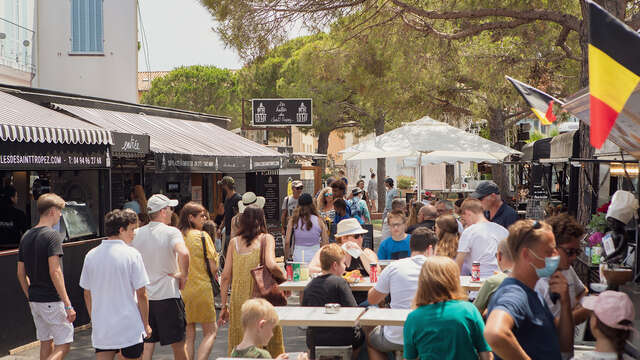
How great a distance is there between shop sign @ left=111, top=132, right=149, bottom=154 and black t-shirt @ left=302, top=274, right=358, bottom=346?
4667 millimetres

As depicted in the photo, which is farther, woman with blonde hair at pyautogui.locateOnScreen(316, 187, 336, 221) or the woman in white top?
woman with blonde hair at pyautogui.locateOnScreen(316, 187, 336, 221)

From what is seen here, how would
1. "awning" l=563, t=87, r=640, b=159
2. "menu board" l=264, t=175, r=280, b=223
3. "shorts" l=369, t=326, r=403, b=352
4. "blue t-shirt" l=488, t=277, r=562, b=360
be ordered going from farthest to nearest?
1. "menu board" l=264, t=175, r=280, b=223
2. "shorts" l=369, t=326, r=403, b=352
3. "awning" l=563, t=87, r=640, b=159
4. "blue t-shirt" l=488, t=277, r=562, b=360

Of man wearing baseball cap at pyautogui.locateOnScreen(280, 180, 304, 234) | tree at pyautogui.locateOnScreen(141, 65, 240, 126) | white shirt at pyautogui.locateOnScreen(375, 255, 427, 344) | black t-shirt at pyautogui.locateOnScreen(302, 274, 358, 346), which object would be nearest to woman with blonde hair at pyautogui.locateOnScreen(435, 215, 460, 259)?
white shirt at pyautogui.locateOnScreen(375, 255, 427, 344)

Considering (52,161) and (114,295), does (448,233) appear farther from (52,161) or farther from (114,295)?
(52,161)

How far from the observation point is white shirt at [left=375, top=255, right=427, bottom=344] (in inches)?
224

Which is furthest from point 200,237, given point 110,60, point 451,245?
point 110,60

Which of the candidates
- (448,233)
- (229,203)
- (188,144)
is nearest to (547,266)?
(448,233)

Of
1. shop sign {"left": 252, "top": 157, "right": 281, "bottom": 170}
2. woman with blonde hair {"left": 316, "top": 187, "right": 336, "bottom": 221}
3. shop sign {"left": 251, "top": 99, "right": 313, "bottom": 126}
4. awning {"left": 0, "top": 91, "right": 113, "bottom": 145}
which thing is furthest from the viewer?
shop sign {"left": 251, "top": 99, "right": 313, "bottom": 126}

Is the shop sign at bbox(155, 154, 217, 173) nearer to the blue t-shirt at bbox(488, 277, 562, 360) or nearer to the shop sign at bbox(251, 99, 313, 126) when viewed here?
the blue t-shirt at bbox(488, 277, 562, 360)

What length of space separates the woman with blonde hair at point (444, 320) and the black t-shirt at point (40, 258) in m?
3.76

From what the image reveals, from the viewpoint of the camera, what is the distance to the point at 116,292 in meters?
5.55

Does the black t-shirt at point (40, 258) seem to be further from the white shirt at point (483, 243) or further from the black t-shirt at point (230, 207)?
the black t-shirt at point (230, 207)

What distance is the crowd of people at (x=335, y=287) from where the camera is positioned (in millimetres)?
3574

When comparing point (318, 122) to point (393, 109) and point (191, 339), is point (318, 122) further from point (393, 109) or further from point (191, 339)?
point (191, 339)
